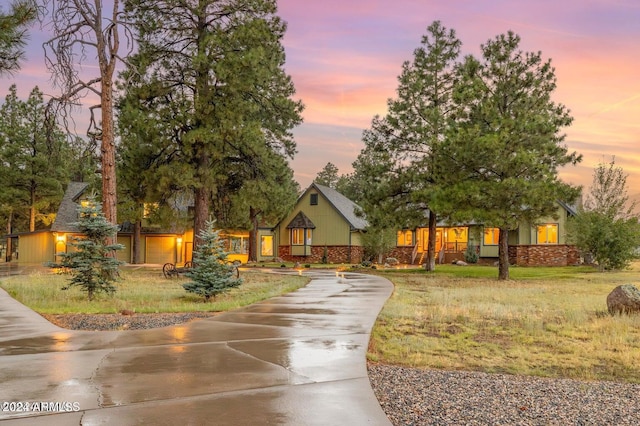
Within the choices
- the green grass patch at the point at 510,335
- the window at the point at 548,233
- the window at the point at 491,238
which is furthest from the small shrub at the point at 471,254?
the green grass patch at the point at 510,335

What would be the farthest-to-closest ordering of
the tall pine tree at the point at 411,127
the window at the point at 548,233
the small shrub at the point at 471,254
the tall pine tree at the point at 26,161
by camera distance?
the tall pine tree at the point at 26,161
the small shrub at the point at 471,254
the window at the point at 548,233
the tall pine tree at the point at 411,127

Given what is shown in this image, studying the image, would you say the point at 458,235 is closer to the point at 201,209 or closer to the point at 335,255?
the point at 335,255

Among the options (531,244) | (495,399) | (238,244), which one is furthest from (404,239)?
(495,399)

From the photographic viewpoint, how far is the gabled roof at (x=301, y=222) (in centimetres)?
3909

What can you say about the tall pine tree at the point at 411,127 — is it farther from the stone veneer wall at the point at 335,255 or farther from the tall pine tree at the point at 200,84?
the stone veneer wall at the point at 335,255

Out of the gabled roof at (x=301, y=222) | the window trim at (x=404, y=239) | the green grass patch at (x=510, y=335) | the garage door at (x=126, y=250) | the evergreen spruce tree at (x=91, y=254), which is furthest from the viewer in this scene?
the gabled roof at (x=301, y=222)

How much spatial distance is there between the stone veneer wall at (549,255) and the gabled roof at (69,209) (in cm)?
3155

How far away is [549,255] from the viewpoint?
111 feet

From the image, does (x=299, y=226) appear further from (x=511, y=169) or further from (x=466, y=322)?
(x=466, y=322)

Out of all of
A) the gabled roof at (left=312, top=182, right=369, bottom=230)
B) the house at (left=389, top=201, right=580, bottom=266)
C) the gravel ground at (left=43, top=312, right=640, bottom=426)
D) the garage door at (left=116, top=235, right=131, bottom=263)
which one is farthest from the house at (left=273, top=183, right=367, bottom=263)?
the gravel ground at (left=43, top=312, right=640, bottom=426)

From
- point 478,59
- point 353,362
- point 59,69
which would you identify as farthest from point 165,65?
point 353,362

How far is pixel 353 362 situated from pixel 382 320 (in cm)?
422

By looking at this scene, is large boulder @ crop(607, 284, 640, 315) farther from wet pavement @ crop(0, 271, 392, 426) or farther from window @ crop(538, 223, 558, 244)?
window @ crop(538, 223, 558, 244)

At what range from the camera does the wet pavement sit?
399 centimetres
